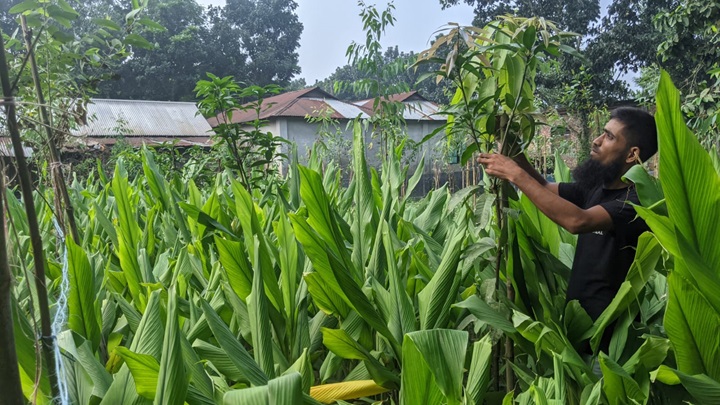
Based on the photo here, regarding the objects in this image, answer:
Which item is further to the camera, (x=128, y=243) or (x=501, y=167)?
(x=128, y=243)

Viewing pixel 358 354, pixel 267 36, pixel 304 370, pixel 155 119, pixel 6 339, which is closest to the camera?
pixel 6 339

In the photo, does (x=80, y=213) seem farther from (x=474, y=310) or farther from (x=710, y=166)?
(x=710, y=166)

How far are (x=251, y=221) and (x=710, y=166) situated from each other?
3.25 feet

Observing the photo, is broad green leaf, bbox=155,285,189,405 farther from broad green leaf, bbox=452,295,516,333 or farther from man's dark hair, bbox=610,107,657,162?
man's dark hair, bbox=610,107,657,162

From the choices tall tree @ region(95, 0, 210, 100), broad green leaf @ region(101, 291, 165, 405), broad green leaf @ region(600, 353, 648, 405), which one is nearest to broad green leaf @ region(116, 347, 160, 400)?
broad green leaf @ region(101, 291, 165, 405)

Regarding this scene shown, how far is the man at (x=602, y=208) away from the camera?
4.36 ft

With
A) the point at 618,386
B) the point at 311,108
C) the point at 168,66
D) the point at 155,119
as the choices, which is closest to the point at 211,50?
the point at 168,66

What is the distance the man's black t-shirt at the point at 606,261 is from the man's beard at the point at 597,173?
13cm

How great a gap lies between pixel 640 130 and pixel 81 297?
4.50 feet

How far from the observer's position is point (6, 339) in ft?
2.16

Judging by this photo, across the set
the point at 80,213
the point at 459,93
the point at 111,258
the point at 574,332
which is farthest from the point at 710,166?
the point at 80,213

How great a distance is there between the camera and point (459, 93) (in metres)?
1.44

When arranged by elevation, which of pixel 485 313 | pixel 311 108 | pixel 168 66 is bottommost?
pixel 485 313

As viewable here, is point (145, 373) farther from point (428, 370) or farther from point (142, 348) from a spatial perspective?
point (428, 370)
